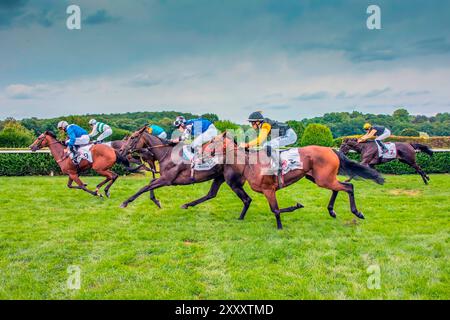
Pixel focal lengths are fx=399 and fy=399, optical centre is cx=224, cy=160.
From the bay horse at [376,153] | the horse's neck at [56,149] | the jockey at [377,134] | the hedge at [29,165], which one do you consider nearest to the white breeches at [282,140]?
the bay horse at [376,153]

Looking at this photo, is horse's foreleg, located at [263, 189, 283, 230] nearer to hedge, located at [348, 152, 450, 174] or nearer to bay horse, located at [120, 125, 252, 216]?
bay horse, located at [120, 125, 252, 216]

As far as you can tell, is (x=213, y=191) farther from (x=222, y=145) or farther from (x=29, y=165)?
(x=29, y=165)

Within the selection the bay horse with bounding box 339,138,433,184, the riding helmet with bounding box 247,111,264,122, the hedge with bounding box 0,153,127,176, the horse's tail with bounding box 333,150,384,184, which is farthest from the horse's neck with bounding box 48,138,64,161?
the bay horse with bounding box 339,138,433,184

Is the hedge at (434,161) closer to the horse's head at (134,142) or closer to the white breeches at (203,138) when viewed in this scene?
the white breeches at (203,138)

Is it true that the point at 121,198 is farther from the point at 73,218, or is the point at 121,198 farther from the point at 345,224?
the point at 345,224

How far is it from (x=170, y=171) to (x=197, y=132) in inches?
37.6

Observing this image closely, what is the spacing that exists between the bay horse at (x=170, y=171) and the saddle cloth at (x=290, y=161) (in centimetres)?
109

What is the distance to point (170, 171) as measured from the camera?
755 centimetres

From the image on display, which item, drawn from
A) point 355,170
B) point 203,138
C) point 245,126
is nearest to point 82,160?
point 203,138

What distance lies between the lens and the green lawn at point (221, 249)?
4035mm

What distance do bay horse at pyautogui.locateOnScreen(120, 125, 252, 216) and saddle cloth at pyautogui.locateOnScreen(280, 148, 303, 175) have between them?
109cm
